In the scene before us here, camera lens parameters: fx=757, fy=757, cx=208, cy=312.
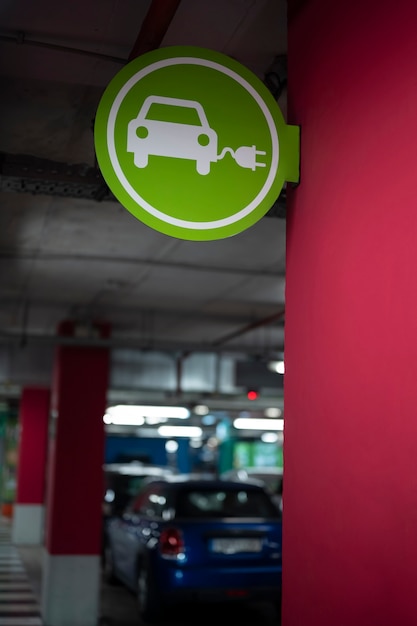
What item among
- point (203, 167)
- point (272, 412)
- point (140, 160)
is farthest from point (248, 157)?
point (272, 412)

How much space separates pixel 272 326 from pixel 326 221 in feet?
30.5

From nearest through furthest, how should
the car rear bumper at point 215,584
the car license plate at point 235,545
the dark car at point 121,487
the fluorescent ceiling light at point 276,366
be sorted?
1. the car rear bumper at point 215,584
2. the car license plate at point 235,545
3. the fluorescent ceiling light at point 276,366
4. the dark car at point 121,487

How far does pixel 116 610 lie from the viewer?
31.6 feet

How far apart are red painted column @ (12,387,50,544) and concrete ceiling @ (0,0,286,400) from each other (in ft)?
20.2

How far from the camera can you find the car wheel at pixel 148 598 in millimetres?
8328

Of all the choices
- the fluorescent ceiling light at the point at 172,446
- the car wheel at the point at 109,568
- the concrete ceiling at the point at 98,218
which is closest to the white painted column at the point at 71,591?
the car wheel at the point at 109,568

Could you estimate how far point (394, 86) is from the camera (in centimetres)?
237

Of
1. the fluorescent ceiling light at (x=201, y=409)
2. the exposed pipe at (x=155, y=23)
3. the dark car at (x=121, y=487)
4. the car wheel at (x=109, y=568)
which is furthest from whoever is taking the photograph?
the fluorescent ceiling light at (x=201, y=409)

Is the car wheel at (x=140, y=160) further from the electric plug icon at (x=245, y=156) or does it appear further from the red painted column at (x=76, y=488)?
the red painted column at (x=76, y=488)

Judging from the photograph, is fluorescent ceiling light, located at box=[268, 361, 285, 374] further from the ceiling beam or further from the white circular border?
the white circular border

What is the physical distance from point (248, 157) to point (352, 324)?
2.55ft

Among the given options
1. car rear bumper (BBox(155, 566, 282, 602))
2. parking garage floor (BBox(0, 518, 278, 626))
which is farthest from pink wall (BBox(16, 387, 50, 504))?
car rear bumper (BBox(155, 566, 282, 602))

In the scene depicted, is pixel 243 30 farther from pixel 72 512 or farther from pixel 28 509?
pixel 28 509

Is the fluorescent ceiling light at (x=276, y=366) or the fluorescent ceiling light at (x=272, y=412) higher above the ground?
the fluorescent ceiling light at (x=276, y=366)
